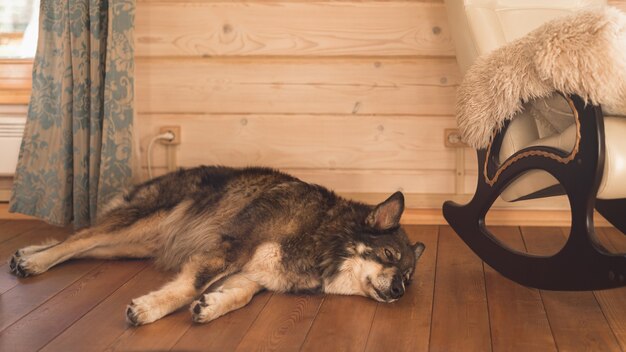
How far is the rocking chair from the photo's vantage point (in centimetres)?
197

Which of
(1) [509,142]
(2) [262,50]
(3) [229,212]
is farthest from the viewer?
(2) [262,50]

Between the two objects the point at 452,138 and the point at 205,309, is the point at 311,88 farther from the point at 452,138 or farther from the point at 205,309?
the point at 205,309

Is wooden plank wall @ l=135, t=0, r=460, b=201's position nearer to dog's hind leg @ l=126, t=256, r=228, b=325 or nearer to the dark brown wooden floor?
the dark brown wooden floor

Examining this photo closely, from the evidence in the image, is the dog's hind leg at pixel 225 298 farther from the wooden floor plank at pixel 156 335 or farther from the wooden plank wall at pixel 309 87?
the wooden plank wall at pixel 309 87

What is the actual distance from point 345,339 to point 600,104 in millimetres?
920

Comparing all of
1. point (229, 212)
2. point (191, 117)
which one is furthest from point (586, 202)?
point (191, 117)

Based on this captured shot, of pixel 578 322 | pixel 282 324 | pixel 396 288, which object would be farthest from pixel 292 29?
pixel 578 322

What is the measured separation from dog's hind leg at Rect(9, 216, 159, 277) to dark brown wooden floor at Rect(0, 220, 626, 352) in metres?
0.04

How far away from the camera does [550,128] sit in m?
2.30

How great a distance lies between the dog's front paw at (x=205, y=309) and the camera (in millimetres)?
2047

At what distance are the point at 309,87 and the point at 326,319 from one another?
1.34m

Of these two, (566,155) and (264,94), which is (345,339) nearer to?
(566,155)

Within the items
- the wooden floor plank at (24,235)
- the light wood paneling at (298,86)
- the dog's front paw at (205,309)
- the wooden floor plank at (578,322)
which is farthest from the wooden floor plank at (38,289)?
the wooden floor plank at (578,322)

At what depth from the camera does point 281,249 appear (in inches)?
90.9
